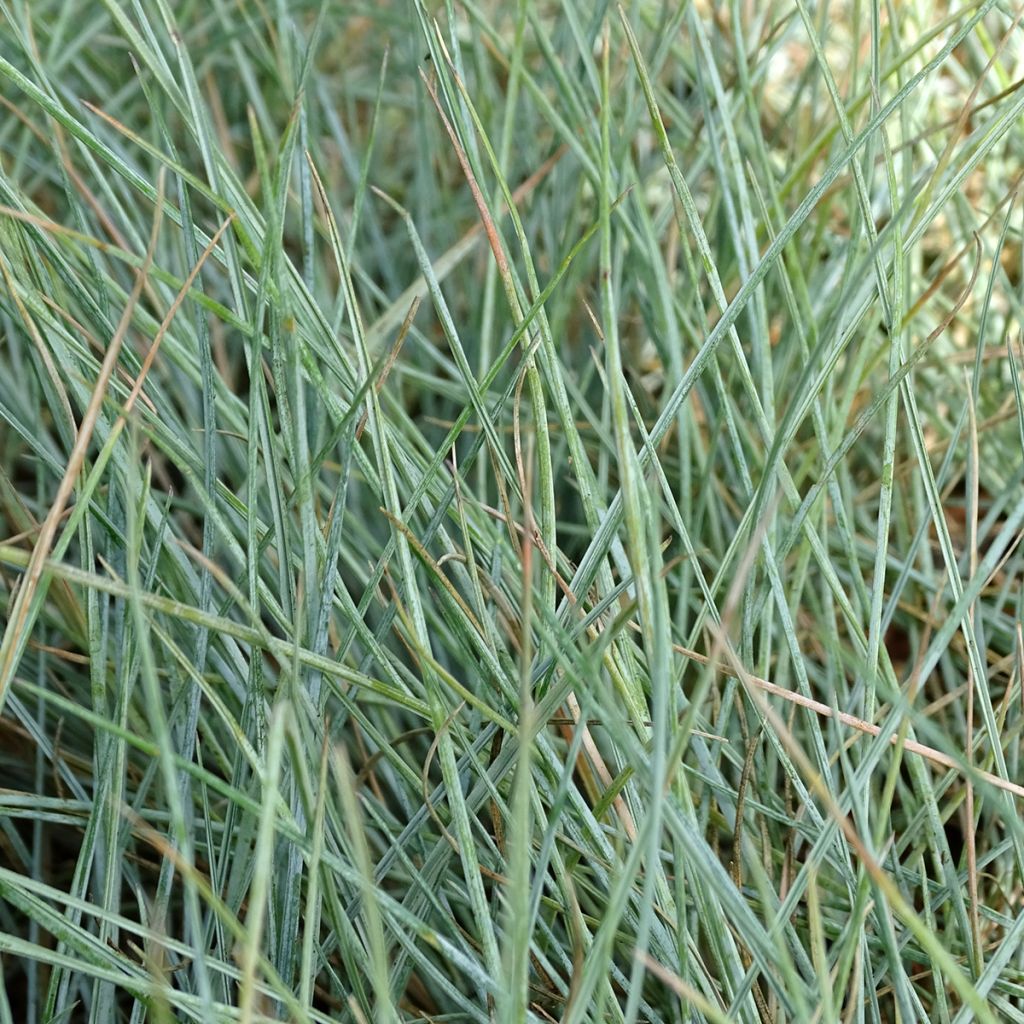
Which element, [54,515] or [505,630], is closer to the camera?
[54,515]

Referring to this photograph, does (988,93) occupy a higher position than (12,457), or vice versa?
(988,93)

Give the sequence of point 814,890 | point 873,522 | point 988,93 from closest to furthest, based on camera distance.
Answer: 1. point 814,890
2. point 873,522
3. point 988,93

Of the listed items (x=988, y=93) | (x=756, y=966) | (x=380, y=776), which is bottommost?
(x=380, y=776)

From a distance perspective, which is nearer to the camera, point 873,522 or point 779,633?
point 779,633

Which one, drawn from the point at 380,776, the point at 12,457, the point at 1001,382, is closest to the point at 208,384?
the point at 380,776

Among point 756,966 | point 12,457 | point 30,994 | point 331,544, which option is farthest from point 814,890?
point 12,457

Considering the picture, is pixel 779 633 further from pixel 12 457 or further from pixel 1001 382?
pixel 12 457

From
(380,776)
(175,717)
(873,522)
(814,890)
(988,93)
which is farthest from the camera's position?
(988,93)
